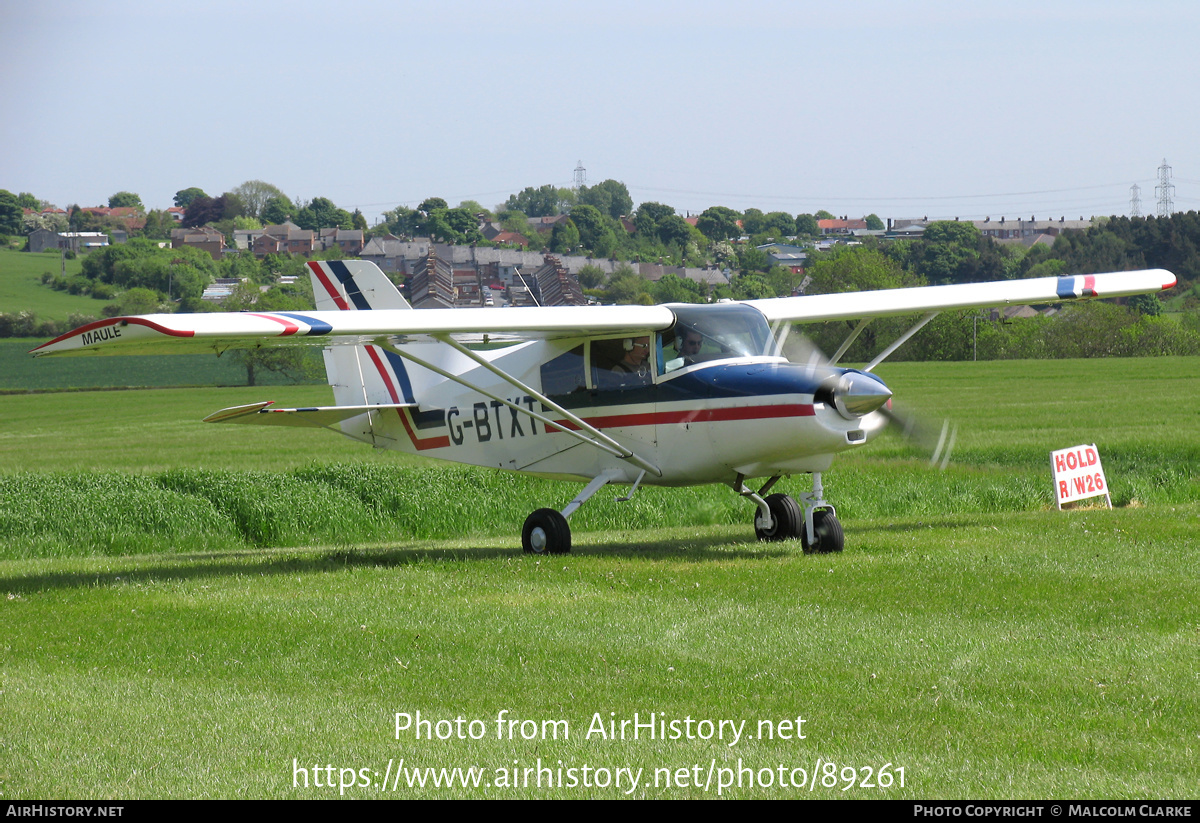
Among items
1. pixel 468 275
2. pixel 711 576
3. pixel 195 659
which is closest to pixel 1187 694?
pixel 711 576

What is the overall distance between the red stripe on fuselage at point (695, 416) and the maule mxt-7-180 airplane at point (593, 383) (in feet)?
0.04

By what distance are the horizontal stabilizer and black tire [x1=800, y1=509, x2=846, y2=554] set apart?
536cm

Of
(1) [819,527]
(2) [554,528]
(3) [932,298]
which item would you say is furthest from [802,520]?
(3) [932,298]

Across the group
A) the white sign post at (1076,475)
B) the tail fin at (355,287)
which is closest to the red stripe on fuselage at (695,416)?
the tail fin at (355,287)

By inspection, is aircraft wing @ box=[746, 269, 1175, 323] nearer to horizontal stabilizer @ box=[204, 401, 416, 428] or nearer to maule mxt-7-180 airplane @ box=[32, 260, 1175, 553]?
maule mxt-7-180 airplane @ box=[32, 260, 1175, 553]

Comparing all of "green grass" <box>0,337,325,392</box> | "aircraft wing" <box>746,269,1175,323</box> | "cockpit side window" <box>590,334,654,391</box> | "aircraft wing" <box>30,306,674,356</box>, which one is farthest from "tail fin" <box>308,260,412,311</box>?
"green grass" <box>0,337,325,392</box>

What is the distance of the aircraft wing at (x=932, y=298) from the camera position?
49.2 feet

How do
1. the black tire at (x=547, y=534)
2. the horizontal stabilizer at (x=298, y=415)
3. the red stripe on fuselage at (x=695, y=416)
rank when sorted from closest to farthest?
the red stripe on fuselage at (x=695, y=416)
the black tire at (x=547, y=534)
the horizontal stabilizer at (x=298, y=415)

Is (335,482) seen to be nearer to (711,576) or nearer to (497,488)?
(497,488)

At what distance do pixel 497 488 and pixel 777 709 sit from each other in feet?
46.5

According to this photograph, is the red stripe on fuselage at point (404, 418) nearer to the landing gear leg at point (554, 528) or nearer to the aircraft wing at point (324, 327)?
the landing gear leg at point (554, 528)

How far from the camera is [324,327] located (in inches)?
437

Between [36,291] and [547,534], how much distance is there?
127134mm

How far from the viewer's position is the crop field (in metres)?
5.50
